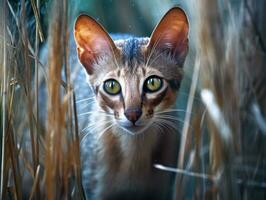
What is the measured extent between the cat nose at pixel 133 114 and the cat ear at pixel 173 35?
17cm

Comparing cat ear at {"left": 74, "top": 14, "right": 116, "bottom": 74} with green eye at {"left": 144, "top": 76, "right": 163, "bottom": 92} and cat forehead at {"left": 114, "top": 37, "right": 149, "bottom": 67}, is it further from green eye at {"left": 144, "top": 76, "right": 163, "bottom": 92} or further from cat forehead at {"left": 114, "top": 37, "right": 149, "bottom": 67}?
green eye at {"left": 144, "top": 76, "right": 163, "bottom": 92}

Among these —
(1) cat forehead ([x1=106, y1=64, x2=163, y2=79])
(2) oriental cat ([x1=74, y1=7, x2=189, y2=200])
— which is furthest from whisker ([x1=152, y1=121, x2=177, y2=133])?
(1) cat forehead ([x1=106, y1=64, x2=163, y2=79])

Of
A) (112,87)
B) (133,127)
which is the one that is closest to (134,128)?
(133,127)

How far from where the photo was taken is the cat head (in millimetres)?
1374

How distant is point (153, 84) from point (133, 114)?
100 mm

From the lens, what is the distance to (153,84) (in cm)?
139

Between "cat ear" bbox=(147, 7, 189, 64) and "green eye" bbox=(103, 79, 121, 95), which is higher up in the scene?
"cat ear" bbox=(147, 7, 189, 64)

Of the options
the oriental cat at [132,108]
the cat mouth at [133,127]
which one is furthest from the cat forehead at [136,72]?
the cat mouth at [133,127]

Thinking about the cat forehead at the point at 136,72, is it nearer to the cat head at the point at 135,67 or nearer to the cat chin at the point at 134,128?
the cat head at the point at 135,67

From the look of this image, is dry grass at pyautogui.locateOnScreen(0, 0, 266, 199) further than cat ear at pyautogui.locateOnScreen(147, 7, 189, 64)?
No

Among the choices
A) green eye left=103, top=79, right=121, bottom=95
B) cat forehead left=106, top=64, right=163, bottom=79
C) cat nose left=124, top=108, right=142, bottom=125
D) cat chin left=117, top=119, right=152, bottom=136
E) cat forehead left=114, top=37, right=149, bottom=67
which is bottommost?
cat chin left=117, top=119, right=152, bottom=136

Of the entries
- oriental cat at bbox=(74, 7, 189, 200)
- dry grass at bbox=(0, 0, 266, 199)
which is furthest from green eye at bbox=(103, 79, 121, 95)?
dry grass at bbox=(0, 0, 266, 199)

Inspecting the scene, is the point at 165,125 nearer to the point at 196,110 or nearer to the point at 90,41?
the point at 196,110

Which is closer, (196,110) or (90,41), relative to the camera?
(196,110)
